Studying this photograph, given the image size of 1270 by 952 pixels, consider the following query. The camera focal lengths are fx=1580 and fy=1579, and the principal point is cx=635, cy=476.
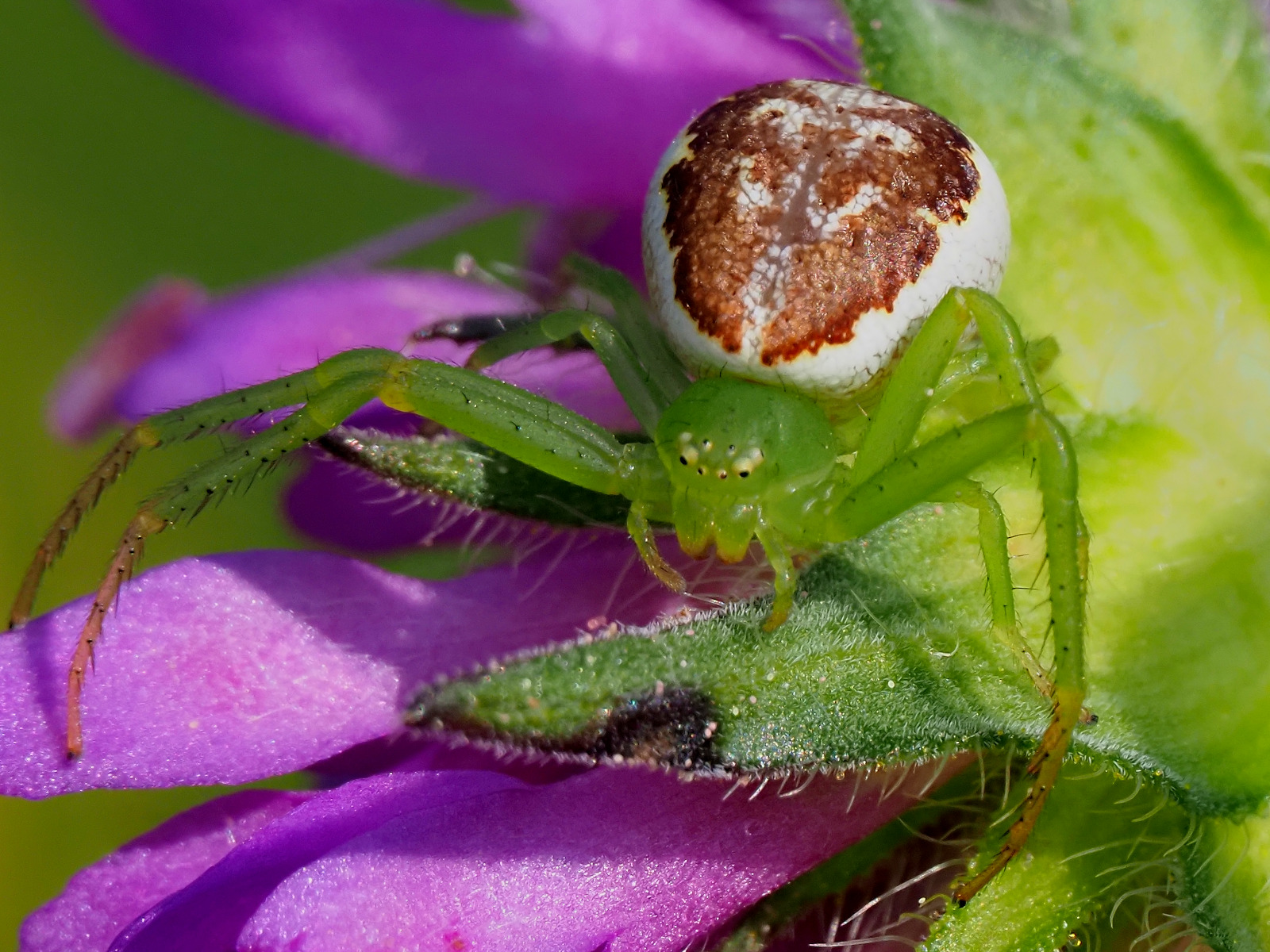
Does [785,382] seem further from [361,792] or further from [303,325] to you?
[303,325]

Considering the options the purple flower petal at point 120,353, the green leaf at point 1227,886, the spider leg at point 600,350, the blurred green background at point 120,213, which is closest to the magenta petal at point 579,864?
the green leaf at point 1227,886

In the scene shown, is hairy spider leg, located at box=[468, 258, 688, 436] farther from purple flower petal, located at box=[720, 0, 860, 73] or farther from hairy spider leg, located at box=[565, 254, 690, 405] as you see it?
purple flower petal, located at box=[720, 0, 860, 73]

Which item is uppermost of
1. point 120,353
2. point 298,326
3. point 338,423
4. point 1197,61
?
point 1197,61

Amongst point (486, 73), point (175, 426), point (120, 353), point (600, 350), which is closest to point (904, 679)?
point (600, 350)

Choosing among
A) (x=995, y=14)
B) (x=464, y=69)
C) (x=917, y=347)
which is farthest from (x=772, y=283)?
(x=464, y=69)

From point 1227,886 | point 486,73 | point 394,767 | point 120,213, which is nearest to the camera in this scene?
point 1227,886

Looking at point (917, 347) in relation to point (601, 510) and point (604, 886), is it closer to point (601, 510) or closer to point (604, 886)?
point (601, 510)

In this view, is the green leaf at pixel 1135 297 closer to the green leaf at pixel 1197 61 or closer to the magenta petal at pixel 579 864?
the green leaf at pixel 1197 61

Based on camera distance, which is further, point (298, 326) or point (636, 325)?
point (298, 326)
